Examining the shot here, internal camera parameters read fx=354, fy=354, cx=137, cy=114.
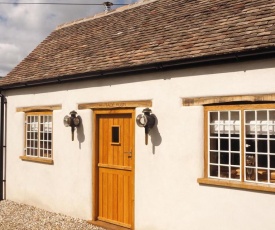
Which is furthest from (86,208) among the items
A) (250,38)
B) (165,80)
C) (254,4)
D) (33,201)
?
(254,4)

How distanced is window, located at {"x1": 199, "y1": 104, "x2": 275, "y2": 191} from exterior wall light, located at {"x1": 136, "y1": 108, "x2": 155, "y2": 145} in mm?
1138

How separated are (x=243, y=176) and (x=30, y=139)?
646cm

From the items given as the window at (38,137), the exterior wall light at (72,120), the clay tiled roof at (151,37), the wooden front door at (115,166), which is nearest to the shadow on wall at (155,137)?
the wooden front door at (115,166)

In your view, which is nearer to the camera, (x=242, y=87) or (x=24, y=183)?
(x=242, y=87)

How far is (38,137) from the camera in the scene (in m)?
9.85

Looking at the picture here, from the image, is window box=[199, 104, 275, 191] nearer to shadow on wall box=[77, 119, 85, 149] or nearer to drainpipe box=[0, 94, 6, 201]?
shadow on wall box=[77, 119, 85, 149]

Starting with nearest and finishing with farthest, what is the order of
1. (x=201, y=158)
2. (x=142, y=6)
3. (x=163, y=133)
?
(x=201, y=158), (x=163, y=133), (x=142, y=6)

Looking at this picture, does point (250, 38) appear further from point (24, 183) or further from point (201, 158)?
point (24, 183)

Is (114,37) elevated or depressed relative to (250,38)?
elevated

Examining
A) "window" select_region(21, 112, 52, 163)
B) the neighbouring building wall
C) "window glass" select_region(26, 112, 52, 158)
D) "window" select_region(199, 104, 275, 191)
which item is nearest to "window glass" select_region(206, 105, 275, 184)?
"window" select_region(199, 104, 275, 191)

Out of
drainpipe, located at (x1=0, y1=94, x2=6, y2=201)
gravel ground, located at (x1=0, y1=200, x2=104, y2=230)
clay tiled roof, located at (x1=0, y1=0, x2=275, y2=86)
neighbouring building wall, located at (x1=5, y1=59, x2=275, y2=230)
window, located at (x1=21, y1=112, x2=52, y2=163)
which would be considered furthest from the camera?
drainpipe, located at (x1=0, y1=94, x2=6, y2=201)

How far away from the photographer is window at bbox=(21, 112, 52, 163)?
31.4 ft

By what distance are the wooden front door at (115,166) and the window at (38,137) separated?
76.9 inches

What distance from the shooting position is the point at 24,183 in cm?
1018
